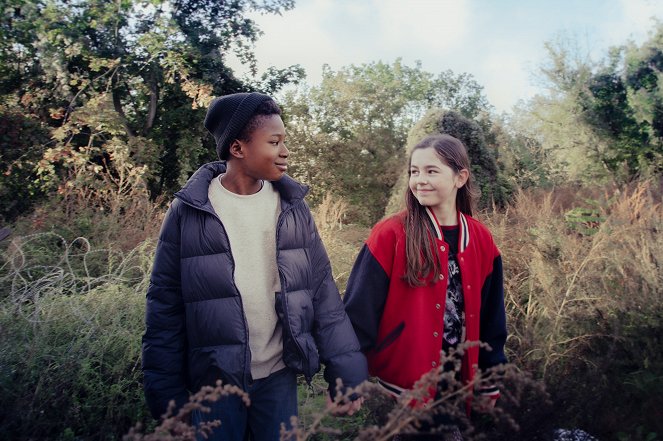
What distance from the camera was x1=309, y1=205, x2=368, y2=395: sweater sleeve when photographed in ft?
6.94

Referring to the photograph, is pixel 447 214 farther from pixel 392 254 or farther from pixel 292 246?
pixel 292 246

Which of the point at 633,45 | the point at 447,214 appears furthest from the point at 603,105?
the point at 447,214

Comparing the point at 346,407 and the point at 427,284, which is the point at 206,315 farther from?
the point at 427,284

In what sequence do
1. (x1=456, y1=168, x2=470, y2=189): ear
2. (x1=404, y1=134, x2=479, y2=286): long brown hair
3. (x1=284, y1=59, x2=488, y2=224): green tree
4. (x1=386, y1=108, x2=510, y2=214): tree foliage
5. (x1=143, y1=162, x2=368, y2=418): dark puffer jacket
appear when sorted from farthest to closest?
1. (x1=284, y1=59, x2=488, y2=224): green tree
2. (x1=386, y1=108, x2=510, y2=214): tree foliage
3. (x1=456, y1=168, x2=470, y2=189): ear
4. (x1=404, y1=134, x2=479, y2=286): long brown hair
5. (x1=143, y1=162, x2=368, y2=418): dark puffer jacket

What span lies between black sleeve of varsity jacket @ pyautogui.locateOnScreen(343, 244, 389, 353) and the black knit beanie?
2.55 feet

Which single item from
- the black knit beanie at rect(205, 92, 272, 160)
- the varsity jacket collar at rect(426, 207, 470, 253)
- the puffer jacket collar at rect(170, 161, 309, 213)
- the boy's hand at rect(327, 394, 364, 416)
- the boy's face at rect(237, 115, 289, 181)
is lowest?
the boy's hand at rect(327, 394, 364, 416)

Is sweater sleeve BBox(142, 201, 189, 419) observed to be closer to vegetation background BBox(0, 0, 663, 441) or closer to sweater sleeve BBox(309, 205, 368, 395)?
sweater sleeve BBox(309, 205, 368, 395)

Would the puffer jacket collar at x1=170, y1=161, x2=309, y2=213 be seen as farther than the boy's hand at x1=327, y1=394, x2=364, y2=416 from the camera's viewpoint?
Yes

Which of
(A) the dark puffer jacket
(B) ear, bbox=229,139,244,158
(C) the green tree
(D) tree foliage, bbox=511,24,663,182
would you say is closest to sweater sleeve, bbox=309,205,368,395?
(A) the dark puffer jacket

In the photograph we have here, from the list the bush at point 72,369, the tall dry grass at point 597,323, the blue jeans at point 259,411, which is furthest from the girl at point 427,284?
the bush at point 72,369

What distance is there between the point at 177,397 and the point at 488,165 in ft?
26.7

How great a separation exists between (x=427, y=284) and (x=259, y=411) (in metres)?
0.87

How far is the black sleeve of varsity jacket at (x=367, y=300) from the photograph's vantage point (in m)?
2.39

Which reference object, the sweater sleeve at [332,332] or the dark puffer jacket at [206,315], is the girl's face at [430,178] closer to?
the sweater sleeve at [332,332]
